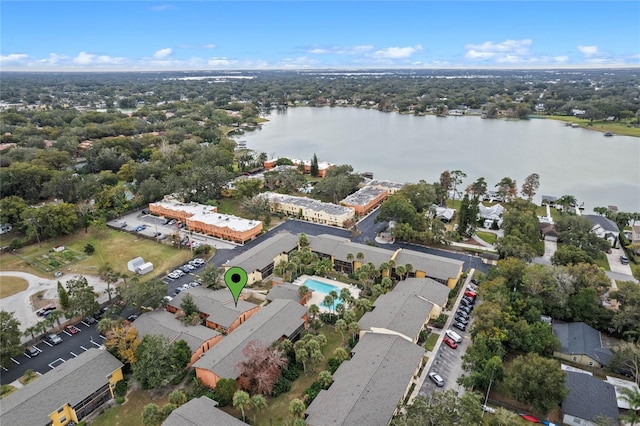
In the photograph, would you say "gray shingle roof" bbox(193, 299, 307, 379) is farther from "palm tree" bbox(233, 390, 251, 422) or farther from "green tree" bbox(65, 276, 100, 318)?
"green tree" bbox(65, 276, 100, 318)

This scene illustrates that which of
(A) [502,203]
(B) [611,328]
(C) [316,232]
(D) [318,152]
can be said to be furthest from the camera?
(D) [318,152]

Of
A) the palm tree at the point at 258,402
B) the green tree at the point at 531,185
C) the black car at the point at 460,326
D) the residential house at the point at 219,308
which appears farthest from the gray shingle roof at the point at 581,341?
the green tree at the point at 531,185

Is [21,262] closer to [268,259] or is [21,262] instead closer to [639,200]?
[268,259]

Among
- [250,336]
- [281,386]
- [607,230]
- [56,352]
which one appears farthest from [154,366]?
[607,230]

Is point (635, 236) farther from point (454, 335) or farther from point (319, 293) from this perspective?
point (319, 293)

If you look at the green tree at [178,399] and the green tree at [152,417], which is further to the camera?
the green tree at [178,399]

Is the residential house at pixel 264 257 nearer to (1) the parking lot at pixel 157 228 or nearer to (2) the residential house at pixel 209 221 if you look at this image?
(2) the residential house at pixel 209 221

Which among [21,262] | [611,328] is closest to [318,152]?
[21,262]
